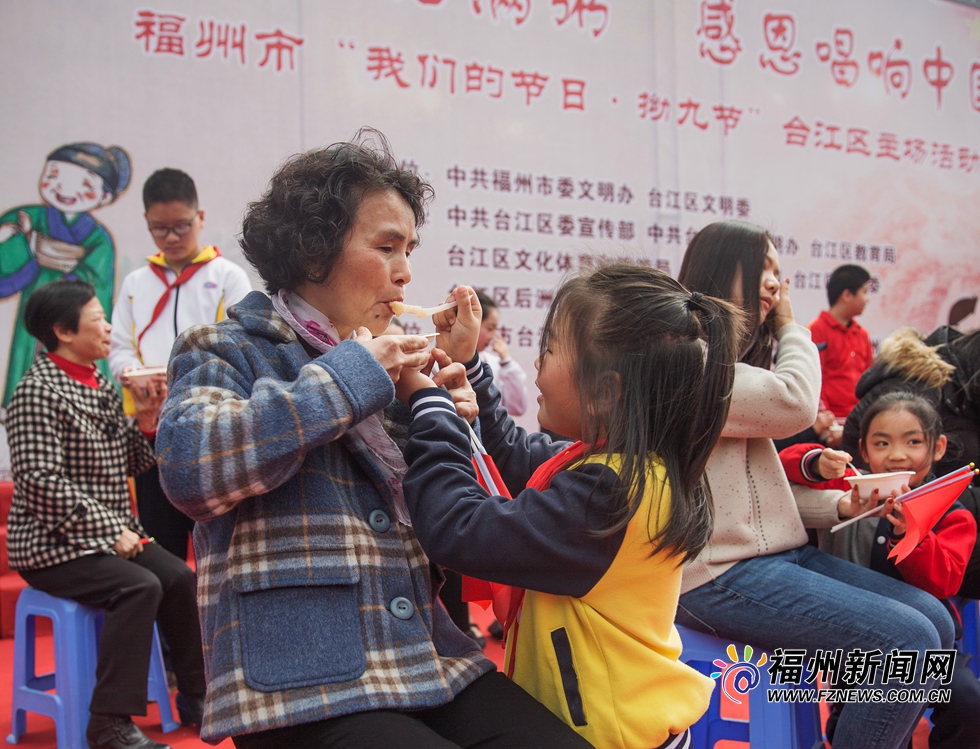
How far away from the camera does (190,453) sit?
3.33ft

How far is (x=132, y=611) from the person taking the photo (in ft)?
7.93

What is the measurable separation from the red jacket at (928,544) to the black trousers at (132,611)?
73.6 inches

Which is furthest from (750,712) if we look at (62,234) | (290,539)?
(62,234)

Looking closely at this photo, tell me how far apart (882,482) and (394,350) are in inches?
50.0

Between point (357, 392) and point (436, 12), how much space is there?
374cm

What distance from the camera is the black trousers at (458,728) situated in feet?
3.39

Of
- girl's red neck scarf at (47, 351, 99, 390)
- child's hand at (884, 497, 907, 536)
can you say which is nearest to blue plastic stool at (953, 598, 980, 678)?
child's hand at (884, 497, 907, 536)

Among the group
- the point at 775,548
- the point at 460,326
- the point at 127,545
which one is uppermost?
the point at 460,326

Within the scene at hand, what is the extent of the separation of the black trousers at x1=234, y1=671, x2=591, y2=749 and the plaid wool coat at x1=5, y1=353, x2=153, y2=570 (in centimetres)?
168

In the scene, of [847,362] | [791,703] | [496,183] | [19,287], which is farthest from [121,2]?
[847,362]

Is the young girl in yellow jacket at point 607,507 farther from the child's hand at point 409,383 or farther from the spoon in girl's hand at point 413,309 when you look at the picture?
the spoon in girl's hand at point 413,309

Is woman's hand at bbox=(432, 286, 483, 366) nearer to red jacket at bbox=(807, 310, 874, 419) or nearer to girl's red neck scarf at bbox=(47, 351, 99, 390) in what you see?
girl's red neck scarf at bbox=(47, 351, 99, 390)

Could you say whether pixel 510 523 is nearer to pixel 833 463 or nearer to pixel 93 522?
pixel 833 463

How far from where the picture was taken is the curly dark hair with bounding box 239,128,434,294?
4.16 ft
